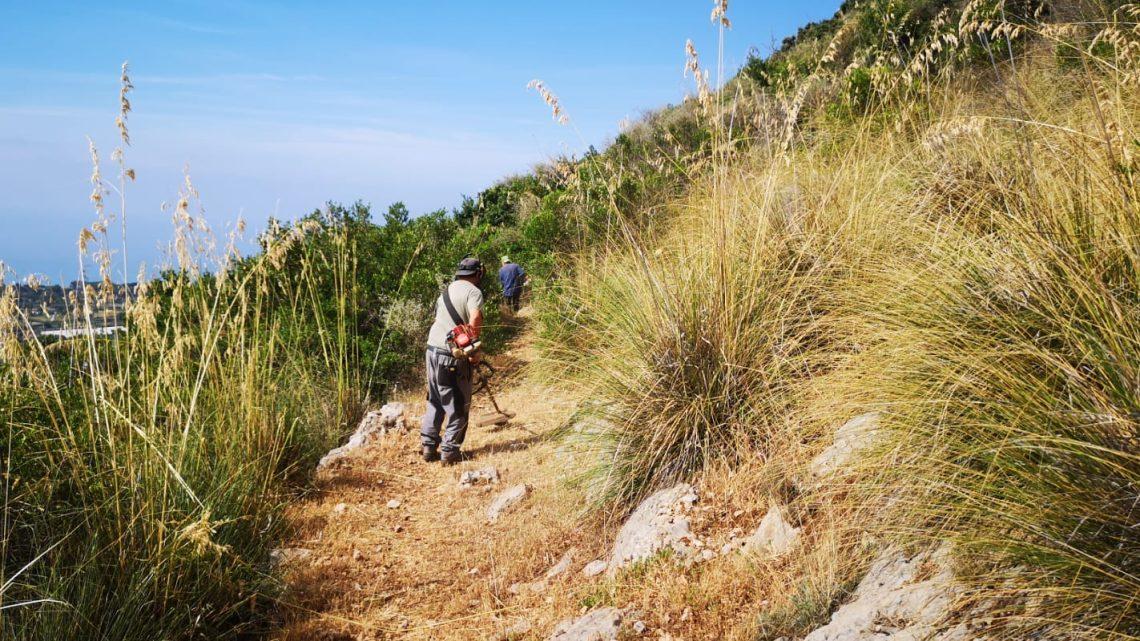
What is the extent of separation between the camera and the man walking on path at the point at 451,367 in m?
6.61

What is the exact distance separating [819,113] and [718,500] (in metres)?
5.80

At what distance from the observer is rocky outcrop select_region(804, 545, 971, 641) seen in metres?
2.17

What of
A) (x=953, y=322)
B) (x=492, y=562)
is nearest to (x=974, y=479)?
(x=953, y=322)

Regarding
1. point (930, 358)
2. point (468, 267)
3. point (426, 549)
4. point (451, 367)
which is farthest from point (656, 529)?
point (468, 267)

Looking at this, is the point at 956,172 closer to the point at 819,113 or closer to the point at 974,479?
the point at 974,479

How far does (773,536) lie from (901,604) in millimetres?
964

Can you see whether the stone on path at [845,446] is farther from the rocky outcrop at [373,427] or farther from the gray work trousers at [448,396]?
the rocky outcrop at [373,427]

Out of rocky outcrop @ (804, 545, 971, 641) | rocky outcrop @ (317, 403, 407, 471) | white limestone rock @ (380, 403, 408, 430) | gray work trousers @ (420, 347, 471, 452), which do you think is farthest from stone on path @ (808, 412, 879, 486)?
white limestone rock @ (380, 403, 408, 430)

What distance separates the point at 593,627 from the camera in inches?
128

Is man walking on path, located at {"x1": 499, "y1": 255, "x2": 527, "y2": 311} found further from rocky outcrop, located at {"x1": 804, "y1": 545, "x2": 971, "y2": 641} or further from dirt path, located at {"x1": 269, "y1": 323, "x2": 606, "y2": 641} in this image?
rocky outcrop, located at {"x1": 804, "y1": 545, "x2": 971, "y2": 641}

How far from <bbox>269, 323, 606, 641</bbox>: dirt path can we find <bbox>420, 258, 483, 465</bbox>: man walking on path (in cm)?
28

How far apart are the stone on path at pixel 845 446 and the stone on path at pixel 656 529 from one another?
0.76 metres

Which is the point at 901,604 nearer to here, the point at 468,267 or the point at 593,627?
the point at 593,627

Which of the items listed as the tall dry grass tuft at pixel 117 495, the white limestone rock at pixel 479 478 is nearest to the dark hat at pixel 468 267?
the white limestone rock at pixel 479 478
